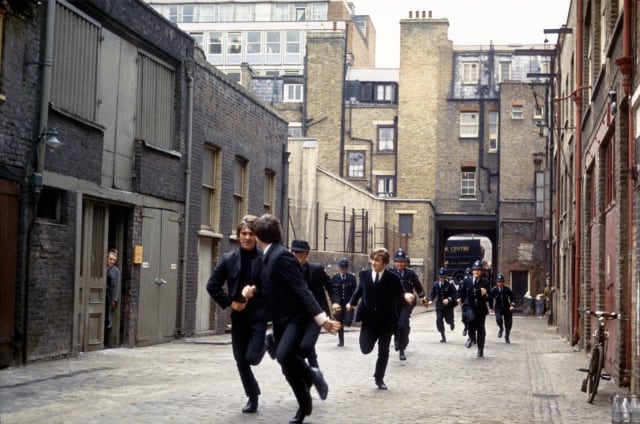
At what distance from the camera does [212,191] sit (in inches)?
858

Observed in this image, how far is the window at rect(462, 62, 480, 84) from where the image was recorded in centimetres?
5562

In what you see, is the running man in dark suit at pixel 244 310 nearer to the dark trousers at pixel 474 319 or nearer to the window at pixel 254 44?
the dark trousers at pixel 474 319

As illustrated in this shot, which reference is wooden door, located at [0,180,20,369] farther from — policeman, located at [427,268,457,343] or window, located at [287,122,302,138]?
window, located at [287,122,302,138]

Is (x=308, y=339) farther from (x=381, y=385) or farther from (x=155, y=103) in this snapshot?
(x=155, y=103)

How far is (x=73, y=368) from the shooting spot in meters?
13.4

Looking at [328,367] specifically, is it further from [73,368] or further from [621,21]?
[621,21]

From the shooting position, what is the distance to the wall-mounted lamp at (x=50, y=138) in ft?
43.9

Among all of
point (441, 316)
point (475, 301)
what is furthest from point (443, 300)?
point (475, 301)

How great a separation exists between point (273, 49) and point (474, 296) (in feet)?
217

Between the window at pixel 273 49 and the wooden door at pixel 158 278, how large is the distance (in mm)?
63632

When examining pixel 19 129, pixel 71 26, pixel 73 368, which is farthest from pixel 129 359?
pixel 71 26

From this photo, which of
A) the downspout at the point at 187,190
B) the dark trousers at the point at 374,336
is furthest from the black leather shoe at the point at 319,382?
the downspout at the point at 187,190

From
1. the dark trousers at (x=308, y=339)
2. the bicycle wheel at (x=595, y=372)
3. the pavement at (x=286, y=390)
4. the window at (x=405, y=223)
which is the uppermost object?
the window at (x=405, y=223)

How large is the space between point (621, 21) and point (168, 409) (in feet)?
25.3
